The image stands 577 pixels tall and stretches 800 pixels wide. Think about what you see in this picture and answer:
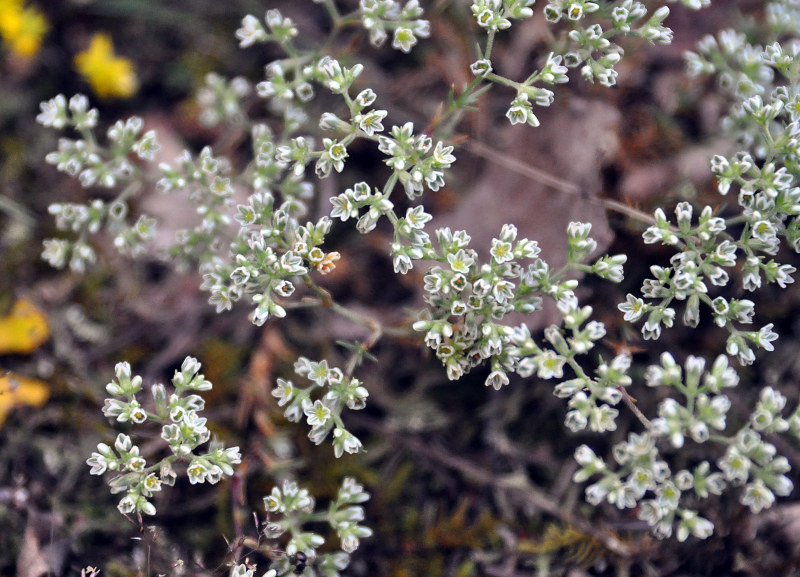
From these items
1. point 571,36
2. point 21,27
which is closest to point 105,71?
point 21,27

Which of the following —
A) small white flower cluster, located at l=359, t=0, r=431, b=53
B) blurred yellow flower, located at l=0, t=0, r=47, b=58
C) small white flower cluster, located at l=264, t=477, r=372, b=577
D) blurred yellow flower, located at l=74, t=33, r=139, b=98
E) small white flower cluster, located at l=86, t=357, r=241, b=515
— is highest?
small white flower cluster, located at l=359, t=0, r=431, b=53

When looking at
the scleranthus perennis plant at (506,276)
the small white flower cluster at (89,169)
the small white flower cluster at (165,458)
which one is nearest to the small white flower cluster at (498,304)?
the scleranthus perennis plant at (506,276)

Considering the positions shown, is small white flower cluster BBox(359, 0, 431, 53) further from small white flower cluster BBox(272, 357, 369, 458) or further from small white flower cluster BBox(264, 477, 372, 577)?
small white flower cluster BBox(264, 477, 372, 577)

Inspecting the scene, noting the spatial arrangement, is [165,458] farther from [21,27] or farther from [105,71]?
[21,27]

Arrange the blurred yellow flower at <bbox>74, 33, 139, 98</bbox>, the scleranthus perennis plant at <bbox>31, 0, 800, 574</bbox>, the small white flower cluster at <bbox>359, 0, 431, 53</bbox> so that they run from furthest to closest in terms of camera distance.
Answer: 1. the blurred yellow flower at <bbox>74, 33, 139, 98</bbox>
2. the small white flower cluster at <bbox>359, 0, 431, 53</bbox>
3. the scleranthus perennis plant at <bbox>31, 0, 800, 574</bbox>

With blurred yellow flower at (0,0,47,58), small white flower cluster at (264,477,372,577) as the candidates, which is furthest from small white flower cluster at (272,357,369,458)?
blurred yellow flower at (0,0,47,58)

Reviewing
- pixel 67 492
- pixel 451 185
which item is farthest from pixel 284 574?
pixel 451 185

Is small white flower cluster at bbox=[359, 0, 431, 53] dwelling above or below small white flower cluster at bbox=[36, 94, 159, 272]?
above
